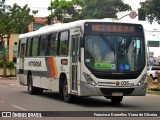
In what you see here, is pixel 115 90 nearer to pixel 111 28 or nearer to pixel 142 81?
pixel 142 81

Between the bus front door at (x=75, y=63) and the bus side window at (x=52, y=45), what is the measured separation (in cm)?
223

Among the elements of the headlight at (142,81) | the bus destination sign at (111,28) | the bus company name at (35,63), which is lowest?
the headlight at (142,81)

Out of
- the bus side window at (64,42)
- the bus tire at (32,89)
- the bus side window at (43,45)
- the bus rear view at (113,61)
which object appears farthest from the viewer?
the bus tire at (32,89)

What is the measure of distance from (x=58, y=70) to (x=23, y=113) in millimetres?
5344

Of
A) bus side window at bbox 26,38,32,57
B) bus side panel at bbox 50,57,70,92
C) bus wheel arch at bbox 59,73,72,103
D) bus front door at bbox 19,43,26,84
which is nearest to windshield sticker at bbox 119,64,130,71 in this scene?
bus side panel at bbox 50,57,70,92

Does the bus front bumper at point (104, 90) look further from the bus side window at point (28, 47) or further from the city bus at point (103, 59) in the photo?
the bus side window at point (28, 47)

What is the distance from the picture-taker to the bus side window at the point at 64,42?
63.1ft

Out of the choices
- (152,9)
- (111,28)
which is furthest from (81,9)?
(111,28)

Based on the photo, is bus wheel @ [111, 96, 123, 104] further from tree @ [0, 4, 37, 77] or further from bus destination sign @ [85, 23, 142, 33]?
tree @ [0, 4, 37, 77]

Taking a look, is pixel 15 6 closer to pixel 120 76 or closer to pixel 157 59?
pixel 157 59

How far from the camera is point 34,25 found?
80.6 m

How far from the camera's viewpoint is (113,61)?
17594mm

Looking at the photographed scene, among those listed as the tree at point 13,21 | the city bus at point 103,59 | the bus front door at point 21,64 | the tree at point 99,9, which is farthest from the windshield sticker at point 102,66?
the tree at point 99,9

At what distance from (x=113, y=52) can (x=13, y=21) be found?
33.6 m
